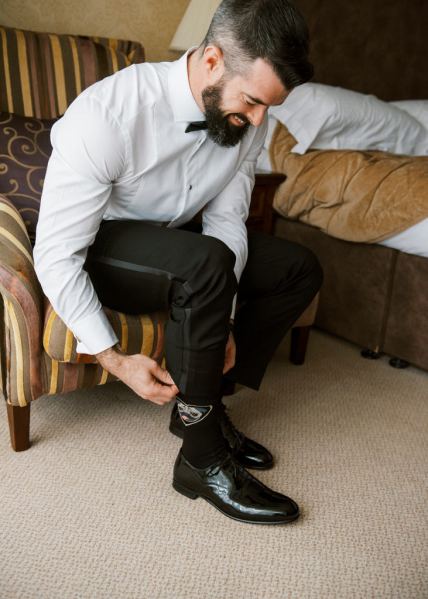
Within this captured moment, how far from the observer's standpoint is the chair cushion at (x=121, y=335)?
123cm

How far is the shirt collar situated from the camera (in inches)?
47.0

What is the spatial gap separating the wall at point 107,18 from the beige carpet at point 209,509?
1287 millimetres

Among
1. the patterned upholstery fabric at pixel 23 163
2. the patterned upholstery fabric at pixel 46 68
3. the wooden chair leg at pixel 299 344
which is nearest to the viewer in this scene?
the patterned upholstery fabric at pixel 23 163

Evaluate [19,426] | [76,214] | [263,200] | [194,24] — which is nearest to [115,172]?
[76,214]

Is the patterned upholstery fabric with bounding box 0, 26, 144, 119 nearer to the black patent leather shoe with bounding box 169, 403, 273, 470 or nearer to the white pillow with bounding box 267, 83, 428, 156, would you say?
the white pillow with bounding box 267, 83, 428, 156

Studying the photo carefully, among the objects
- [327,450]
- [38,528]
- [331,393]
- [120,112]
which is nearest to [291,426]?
[327,450]

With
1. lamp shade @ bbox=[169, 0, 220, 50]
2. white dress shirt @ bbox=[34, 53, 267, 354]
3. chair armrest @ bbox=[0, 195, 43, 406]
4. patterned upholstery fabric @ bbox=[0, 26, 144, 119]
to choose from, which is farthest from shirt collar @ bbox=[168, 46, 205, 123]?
lamp shade @ bbox=[169, 0, 220, 50]

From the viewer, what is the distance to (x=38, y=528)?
1139 millimetres

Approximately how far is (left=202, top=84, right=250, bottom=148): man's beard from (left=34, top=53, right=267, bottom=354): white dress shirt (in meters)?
0.03

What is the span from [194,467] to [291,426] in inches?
16.2

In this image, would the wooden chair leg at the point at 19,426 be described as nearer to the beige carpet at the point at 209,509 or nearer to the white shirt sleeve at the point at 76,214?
the beige carpet at the point at 209,509

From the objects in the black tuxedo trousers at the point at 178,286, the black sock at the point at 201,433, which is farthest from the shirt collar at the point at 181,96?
the black sock at the point at 201,433

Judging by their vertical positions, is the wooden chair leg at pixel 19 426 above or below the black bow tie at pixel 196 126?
below

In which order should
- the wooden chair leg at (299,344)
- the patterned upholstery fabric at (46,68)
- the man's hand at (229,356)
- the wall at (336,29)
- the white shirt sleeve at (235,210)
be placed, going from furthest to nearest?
the wall at (336,29) → the wooden chair leg at (299,344) → the patterned upholstery fabric at (46,68) → the white shirt sleeve at (235,210) → the man's hand at (229,356)
